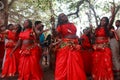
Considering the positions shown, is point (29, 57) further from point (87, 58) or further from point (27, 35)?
point (87, 58)

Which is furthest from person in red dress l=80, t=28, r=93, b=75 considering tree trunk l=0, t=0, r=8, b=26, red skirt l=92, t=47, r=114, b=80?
tree trunk l=0, t=0, r=8, b=26

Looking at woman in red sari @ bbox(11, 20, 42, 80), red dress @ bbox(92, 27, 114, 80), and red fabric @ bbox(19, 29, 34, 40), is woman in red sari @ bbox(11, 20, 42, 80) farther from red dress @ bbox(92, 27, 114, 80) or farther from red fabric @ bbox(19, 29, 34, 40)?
red dress @ bbox(92, 27, 114, 80)

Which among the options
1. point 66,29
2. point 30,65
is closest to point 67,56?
point 66,29

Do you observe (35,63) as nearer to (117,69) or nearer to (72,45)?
(72,45)

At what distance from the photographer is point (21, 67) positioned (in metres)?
7.31

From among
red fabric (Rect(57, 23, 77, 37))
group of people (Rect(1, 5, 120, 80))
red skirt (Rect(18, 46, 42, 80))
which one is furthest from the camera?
red skirt (Rect(18, 46, 42, 80))

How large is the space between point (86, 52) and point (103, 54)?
1.36 m

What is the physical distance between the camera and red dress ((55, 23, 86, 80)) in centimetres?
660

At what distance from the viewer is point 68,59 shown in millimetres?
6730

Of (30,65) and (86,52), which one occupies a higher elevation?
(86,52)

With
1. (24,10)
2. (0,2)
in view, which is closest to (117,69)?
(0,2)

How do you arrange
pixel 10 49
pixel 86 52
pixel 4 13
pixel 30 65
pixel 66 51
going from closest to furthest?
pixel 66 51 < pixel 30 65 < pixel 10 49 < pixel 86 52 < pixel 4 13

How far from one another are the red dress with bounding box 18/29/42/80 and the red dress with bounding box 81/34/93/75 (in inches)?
73.6

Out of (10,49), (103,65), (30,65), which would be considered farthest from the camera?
(10,49)
